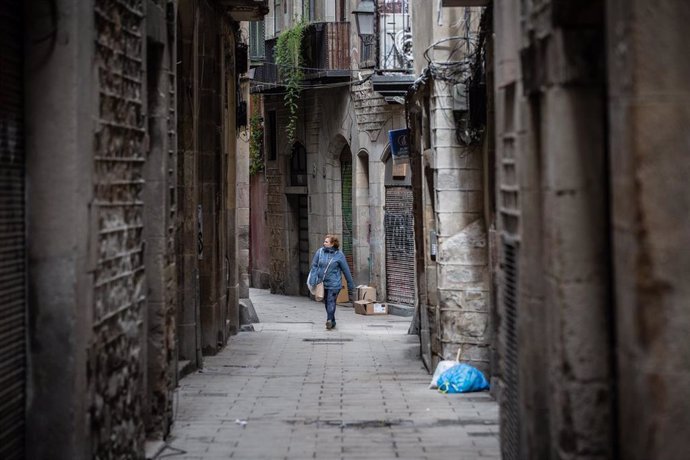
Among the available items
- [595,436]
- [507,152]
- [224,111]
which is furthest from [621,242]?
[224,111]

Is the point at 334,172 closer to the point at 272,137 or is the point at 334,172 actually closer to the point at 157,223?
Answer: the point at 272,137

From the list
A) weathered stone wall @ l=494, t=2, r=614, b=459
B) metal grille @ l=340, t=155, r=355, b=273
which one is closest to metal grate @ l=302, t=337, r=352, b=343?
metal grille @ l=340, t=155, r=355, b=273

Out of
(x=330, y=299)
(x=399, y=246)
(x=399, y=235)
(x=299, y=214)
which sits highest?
(x=299, y=214)

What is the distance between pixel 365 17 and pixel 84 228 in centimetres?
1744

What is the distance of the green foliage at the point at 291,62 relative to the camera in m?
27.0

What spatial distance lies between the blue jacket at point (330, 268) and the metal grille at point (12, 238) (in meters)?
12.9

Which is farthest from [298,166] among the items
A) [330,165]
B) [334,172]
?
[334,172]

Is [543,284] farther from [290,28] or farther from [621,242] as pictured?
[290,28]

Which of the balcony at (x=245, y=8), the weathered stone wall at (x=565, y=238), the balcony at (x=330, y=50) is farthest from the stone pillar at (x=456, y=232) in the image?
the balcony at (x=330, y=50)

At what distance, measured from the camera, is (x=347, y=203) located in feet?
87.9

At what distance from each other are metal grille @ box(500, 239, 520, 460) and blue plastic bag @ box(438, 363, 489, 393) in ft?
12.2

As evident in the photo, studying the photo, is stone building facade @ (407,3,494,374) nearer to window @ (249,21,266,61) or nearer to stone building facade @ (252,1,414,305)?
stone building facade @ (252,1,414,305)

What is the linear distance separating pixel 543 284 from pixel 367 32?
59.4ft

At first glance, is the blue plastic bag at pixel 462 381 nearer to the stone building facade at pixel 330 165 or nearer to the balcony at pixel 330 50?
the stone building facade at pixel 330 165
